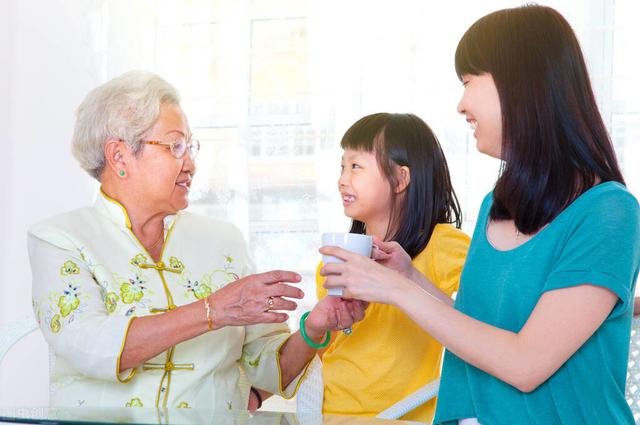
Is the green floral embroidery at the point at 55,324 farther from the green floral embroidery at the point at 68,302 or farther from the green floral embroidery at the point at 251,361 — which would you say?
the green floral embroidery at the point at 251,361

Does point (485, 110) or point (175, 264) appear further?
point (175, 264)

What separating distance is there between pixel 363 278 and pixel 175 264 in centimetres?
69

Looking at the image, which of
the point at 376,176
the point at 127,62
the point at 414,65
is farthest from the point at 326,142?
the point at 376,176

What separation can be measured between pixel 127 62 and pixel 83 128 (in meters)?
1.83

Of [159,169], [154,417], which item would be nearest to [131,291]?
[159,169]

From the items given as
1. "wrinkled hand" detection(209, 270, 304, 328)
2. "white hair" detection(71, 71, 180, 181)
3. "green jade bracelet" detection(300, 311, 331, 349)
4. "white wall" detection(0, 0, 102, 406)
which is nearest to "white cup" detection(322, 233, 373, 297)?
"wrinkled hand" detection(209, 270, 304, 328)

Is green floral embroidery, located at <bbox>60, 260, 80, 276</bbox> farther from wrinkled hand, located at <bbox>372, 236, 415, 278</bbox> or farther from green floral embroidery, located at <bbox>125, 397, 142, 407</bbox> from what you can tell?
wrinkled hand, located at <bbox>372, 236, 415, 278</bbox>

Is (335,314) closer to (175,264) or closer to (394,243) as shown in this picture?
(394,243)

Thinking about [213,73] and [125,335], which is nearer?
[125,335]

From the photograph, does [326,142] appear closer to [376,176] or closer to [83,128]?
[376,176]

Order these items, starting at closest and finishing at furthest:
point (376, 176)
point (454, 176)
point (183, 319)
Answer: point (183, 319) → point (376, 176) → point (454, 176)

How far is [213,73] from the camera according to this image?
11.6 feet

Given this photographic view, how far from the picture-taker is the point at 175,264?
1.90 metres

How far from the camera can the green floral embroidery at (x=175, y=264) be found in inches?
74.6
